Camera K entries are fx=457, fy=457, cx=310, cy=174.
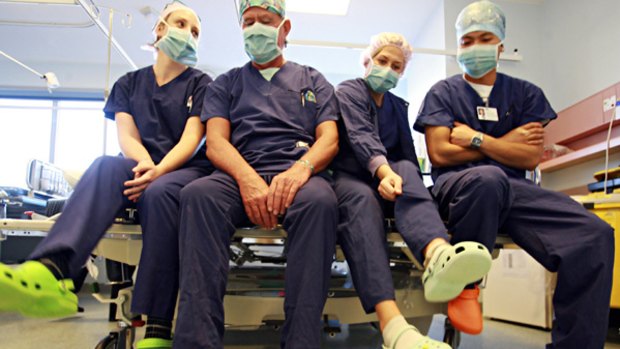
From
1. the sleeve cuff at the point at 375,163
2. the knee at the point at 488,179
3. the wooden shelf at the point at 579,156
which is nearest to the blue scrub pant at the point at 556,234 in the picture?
the knee at the point at 488,179

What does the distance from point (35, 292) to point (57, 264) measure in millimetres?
120

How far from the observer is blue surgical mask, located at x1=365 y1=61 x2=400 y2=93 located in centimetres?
179

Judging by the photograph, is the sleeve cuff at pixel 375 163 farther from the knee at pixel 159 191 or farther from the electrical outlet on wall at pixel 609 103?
the electrical outlet on wall at pixel 609 103

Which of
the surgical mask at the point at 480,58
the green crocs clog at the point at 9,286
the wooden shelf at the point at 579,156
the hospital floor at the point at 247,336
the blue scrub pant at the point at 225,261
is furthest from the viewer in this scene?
the wooden shelf at the point at 579,156

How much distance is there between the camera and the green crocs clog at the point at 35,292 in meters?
1.01

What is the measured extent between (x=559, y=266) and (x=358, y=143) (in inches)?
28.6

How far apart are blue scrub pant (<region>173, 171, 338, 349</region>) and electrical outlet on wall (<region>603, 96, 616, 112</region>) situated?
2635mm

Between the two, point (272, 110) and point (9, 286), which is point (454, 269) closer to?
point (272, 110)

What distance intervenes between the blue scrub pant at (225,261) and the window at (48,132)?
512cm

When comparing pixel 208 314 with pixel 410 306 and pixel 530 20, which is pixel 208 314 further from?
pixel 530 20

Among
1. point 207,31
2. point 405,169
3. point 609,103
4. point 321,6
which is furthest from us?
point 207,31

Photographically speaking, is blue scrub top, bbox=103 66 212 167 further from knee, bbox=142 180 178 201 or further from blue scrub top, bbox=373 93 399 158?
blue scrub top, bbox=373 93 399 158

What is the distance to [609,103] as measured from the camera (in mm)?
3055

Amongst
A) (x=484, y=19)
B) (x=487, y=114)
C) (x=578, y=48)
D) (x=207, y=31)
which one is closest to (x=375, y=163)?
(x=487, y=114)
